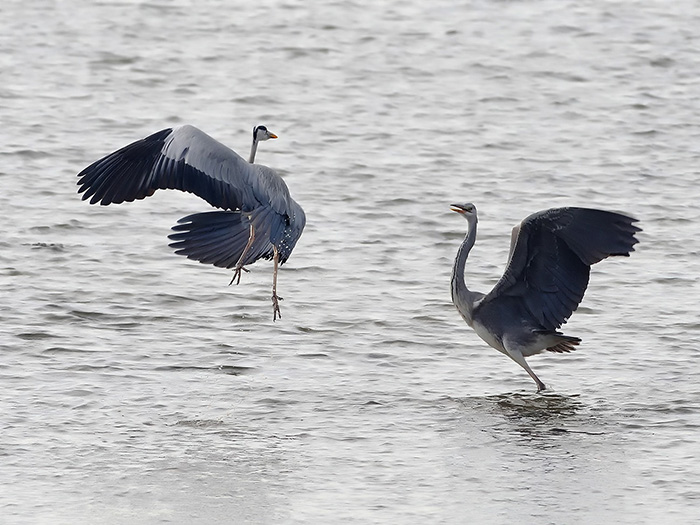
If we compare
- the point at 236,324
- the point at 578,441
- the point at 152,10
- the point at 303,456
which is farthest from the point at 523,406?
the point at 152,10

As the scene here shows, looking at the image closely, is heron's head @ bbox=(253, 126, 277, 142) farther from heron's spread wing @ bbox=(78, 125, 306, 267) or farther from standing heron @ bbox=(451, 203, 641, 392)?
standing heron @ bbox=(451, 203, 641, 392)

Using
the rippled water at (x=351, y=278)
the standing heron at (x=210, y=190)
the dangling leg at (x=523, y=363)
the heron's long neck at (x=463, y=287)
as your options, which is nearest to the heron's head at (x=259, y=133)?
the standing heron at (x=210, y=190)

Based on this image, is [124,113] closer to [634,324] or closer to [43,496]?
[634,324]

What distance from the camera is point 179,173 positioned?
30.3 feet

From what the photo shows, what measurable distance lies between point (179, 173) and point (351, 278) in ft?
8.67

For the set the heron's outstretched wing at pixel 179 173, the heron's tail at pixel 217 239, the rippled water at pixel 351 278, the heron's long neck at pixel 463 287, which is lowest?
the rippled water at pixel 351 278

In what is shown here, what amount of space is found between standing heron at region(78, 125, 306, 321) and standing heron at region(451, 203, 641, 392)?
1.15 metres

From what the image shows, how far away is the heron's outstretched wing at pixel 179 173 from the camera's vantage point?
9219 mm

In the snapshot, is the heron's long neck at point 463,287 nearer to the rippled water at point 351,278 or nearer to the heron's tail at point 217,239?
the rippled water at point 351,278

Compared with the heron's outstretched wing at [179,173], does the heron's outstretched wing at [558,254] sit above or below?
below

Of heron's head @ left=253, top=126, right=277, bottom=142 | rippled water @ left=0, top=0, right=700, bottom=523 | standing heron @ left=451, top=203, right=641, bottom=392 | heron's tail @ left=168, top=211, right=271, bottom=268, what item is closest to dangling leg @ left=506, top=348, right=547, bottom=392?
standing heron @ left=451, top=203, right=641, bottom=392

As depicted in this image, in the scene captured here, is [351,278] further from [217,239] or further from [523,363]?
[523,363]

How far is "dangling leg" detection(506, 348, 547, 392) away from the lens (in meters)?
9.37

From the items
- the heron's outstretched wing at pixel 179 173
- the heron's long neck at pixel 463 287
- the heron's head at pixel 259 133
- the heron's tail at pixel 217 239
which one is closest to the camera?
the heron's outstretched wing at pixel 179 173
